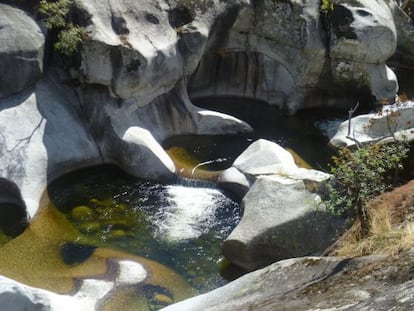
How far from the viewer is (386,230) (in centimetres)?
969

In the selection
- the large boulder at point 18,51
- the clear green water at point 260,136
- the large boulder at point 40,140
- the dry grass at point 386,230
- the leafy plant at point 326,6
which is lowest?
the clear green water at point 260,136

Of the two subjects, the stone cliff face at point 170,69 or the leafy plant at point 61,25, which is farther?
the leafy plant at point 61,25

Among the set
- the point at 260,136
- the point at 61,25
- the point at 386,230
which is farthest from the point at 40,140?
the point at 386,230

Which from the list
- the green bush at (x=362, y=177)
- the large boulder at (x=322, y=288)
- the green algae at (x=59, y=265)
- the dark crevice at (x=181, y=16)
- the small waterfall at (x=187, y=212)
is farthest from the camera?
the dark crevice at (x=181, y=16)

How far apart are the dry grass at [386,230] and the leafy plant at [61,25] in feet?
37.8

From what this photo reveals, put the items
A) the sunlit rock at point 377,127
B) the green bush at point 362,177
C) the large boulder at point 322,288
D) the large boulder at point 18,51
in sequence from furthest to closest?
the sunlit rock at point 377,127 < the large boulder at point 18,51 < the green bush at point 362,177 < the large boulder at point 322,288

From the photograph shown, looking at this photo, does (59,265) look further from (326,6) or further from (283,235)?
(326,6)

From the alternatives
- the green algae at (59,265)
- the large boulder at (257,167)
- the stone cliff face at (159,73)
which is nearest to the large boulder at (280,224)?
the large boulder at (257,167)

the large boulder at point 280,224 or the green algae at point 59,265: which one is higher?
the large boulder at point 280,224

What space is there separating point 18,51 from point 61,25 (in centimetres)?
198

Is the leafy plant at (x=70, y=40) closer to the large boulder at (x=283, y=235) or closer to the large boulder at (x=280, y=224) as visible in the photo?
the large boulder at (x=280, y=224)

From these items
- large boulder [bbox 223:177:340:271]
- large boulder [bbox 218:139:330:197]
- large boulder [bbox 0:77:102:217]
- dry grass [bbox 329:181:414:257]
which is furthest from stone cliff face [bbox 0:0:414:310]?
dry grass [bbox 329:181:414:257]

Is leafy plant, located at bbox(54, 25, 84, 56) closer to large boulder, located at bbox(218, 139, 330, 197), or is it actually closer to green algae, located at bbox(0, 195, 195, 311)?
green algae, located at bbox(0, 195, 195, 311)

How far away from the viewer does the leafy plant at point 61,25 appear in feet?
61.5
